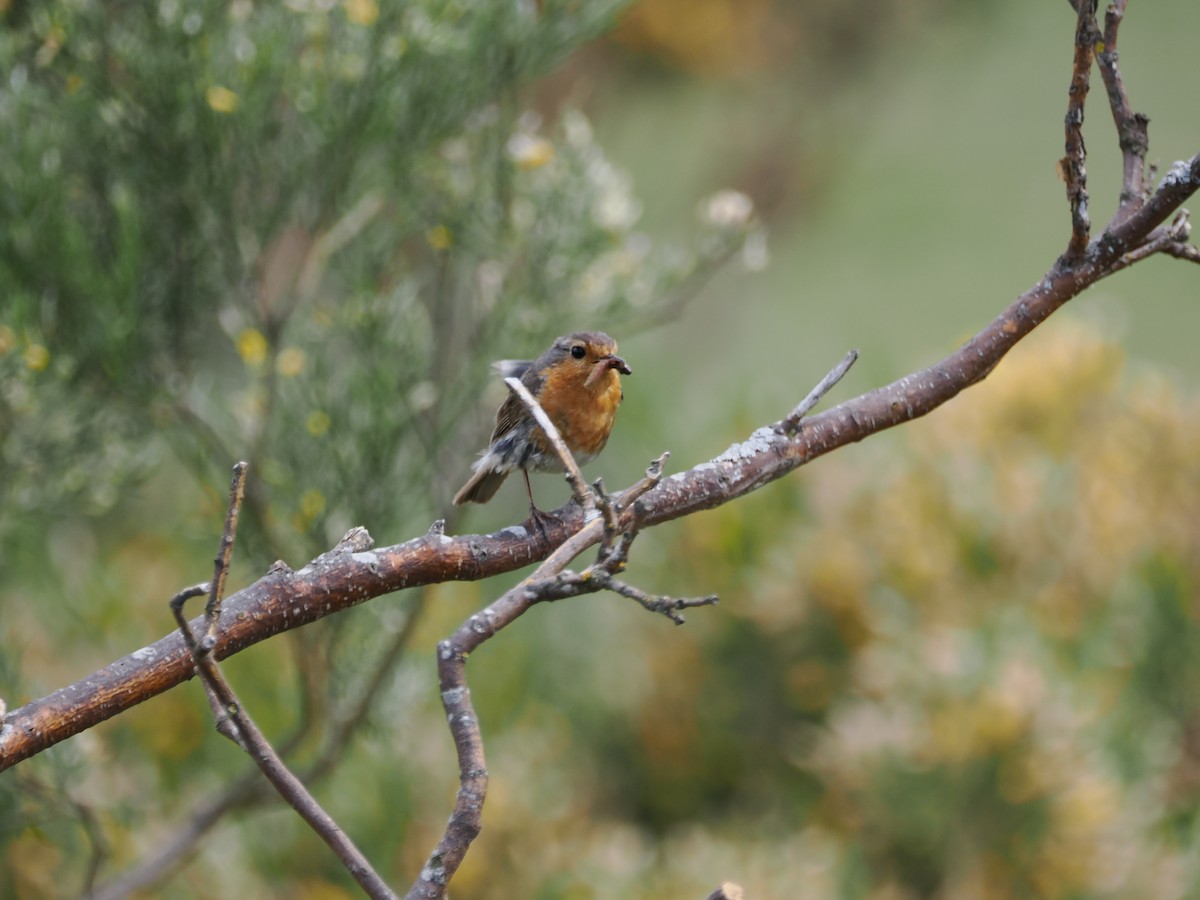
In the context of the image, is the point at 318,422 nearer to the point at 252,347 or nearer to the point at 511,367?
the point at 252,347

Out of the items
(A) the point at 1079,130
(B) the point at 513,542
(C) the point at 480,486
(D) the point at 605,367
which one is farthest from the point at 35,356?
(A) the point at 1079,130

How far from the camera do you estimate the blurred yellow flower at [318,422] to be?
2.32 m

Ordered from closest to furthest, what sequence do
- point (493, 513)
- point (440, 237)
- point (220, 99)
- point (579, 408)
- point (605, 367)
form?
point (605, 367)
point (579, 408)
point (220, 99)
point (440, 237)
point (493, 513)

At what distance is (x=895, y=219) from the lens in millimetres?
8711

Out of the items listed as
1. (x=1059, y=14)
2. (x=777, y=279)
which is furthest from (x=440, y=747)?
(x=1059, y=14)

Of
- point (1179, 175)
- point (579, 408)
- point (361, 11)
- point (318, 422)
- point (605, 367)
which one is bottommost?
point (1179, 175)

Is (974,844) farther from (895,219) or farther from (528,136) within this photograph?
(895,219)

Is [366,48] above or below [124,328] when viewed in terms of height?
above

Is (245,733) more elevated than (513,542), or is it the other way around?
(513,542)

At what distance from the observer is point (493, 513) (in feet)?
13.1

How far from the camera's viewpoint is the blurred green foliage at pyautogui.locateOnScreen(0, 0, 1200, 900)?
2.28 m

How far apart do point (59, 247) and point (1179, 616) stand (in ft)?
9.02

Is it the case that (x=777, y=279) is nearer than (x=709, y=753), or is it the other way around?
(x=709, y=753)

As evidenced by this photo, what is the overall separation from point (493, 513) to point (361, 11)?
2.04m
